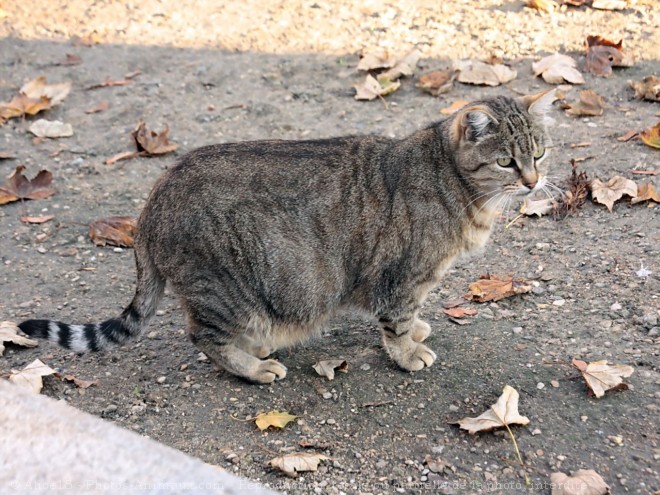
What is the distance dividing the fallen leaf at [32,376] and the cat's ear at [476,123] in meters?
2.27

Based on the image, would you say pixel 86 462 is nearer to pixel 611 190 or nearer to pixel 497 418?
pixel 497 418

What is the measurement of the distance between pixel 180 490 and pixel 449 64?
532cm

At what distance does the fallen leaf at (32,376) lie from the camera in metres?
3.73

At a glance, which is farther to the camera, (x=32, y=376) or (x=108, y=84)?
(x=108, y=84)

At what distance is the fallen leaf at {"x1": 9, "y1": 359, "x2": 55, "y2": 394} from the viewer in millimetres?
3732

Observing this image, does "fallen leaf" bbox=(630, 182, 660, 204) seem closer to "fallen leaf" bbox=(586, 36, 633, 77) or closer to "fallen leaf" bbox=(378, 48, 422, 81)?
"fallen leaf" bbox=(586, 36, 633, 77)

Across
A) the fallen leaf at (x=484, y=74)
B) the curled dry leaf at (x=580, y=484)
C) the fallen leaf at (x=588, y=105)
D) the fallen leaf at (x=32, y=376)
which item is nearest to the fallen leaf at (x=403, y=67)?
the fallen leaf at (x=484, y=74)

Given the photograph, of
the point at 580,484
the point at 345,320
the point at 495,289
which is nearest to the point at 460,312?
the point at 495,289

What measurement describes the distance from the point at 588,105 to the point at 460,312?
239cm

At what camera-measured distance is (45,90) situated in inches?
266

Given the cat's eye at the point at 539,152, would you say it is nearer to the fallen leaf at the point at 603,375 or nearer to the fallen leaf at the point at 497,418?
the fallen leaf at the point at 603,375

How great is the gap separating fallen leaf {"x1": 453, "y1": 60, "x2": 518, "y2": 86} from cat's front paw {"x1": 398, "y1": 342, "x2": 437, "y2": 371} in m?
3.09

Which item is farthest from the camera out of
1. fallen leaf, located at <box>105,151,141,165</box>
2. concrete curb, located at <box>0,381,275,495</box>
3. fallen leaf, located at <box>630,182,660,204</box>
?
fallen leaf, located at <box>105,151,141,165</box>

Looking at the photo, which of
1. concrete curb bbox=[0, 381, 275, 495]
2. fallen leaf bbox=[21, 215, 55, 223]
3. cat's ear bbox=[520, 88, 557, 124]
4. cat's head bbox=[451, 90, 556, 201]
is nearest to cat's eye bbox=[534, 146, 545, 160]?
cat's head bbox=[451, 90, 556, 201]
